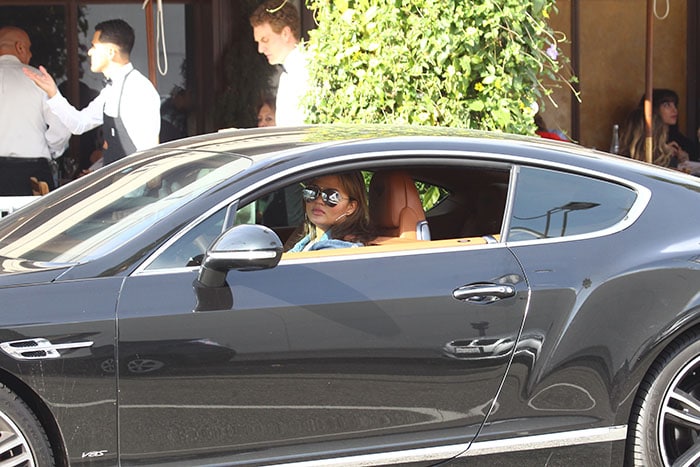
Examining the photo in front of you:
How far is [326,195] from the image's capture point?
4.60m

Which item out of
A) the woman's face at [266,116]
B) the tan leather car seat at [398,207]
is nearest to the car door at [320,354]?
the tan leather car seat at [398,207]

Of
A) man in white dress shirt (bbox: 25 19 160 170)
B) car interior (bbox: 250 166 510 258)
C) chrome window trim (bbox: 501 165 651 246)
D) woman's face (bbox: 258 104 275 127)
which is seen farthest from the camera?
woman's face (bbox: 258 104 275 127)

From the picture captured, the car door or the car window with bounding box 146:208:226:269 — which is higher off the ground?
the car window with bounding box 146:208:226:269

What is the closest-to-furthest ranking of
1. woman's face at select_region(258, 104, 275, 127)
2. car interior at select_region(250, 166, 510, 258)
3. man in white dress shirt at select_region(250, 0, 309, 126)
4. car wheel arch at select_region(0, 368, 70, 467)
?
car wheel arch at select_region(0, 368, 70, 467) → car interior at select_region(250, 166, 510, 258) → man in white dress shirt at select_region(250, 0, 309, 126) → woman's face at select_region(258, 104, 275, 127)

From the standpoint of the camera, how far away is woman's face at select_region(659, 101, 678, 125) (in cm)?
1090

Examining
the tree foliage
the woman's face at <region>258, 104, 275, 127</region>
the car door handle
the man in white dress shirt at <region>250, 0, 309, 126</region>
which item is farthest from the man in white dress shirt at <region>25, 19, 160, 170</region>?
the car door handle

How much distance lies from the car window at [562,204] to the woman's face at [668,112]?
6.86 m

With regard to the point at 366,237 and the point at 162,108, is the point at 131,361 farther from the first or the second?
the point at 162,108

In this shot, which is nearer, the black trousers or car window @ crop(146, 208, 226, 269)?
car window @ crop(146, 208, 226, 269)

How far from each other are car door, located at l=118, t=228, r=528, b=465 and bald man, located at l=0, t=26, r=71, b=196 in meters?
5.41

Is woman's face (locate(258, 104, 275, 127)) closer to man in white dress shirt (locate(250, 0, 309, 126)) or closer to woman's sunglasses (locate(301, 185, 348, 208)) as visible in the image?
man in white dress shirt (locate(250, 0, 309, 126))

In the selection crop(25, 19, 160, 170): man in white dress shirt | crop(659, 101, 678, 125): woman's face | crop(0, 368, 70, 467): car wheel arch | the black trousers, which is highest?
crop(25, 19, 160, 170): man in white dress shirt

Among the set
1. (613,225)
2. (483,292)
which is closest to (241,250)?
(483,292)

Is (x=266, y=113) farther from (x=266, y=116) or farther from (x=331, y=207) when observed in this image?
(x=331, y=207)
